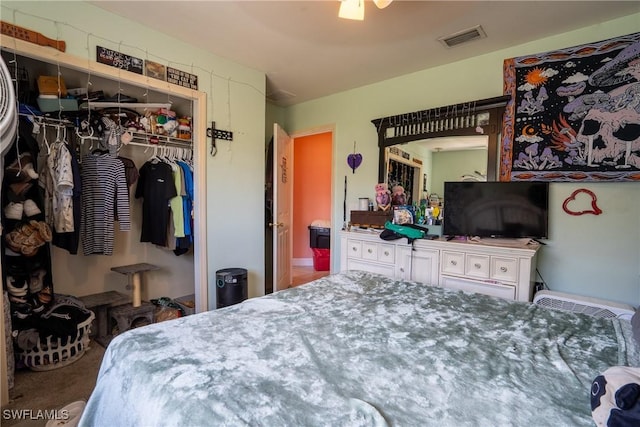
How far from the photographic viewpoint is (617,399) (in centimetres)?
68

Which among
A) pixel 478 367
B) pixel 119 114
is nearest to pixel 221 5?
pixel 119 114

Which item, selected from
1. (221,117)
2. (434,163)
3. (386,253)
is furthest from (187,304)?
(434,163)

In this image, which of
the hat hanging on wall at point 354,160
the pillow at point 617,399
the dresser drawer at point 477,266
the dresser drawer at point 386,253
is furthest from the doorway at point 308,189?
Result: the pillow at point 617,399

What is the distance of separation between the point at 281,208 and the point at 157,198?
49.7 inches

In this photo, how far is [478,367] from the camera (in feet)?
3.08

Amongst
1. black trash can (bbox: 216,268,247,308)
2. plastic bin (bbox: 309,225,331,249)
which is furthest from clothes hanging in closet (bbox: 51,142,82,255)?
plastic bin (bbox: 309,225,331,249)

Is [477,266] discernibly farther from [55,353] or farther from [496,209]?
[55,353]

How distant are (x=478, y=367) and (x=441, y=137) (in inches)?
96.4

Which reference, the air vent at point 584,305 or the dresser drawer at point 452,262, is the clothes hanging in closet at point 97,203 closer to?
the dresser drawer at point 452,262

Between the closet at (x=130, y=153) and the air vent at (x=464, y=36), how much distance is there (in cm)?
212

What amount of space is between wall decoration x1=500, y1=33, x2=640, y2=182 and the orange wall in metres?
3.09

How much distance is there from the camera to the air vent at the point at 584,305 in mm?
1973

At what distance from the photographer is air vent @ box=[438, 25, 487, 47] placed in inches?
91.1

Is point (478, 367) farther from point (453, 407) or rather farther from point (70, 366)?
point (70, 366)
